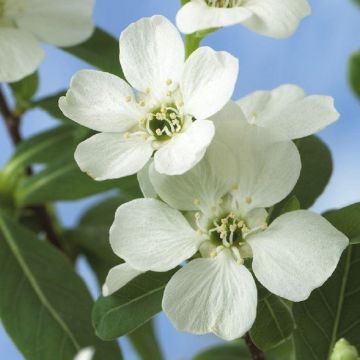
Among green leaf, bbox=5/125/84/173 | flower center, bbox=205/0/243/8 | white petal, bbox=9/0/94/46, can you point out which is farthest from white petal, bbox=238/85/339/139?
green leaf, bbox=5/125/84/173

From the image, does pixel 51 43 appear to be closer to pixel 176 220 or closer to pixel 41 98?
pixel 41 98

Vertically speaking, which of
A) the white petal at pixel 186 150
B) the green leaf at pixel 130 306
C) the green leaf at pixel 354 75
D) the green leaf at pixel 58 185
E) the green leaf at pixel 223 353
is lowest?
the green leaf at pixel 223 353

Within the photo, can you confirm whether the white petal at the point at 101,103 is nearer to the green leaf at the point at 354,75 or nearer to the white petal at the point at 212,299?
the white petal at the point at 212,299

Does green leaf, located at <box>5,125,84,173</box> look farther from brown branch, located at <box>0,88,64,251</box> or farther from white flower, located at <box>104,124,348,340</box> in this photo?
white flower, located at <box>104,124,348,340</box>

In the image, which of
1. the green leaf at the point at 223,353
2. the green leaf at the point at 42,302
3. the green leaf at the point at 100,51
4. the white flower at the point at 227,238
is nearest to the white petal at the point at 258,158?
the white flower at the point at 227,238

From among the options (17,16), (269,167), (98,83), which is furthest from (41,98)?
(269,167)

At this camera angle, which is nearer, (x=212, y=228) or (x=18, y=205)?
(x=212, y=228)
